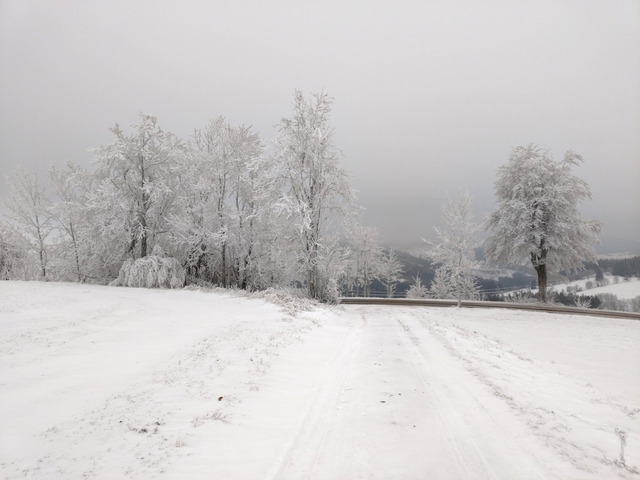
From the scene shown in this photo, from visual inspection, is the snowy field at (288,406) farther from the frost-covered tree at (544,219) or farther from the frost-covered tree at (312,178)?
the frost-covered tree at (544,219)

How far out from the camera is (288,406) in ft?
16.4

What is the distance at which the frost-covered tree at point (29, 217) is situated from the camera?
26812mm

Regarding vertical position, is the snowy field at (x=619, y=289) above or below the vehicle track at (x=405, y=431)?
above

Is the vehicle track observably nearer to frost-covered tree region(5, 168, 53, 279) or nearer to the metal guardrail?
the metal guardrail

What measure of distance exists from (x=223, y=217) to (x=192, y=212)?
2.62 m

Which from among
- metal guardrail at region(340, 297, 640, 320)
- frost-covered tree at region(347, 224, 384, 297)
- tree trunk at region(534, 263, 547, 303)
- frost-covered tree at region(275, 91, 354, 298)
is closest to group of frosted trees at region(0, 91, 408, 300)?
frost-covered tree at region(275, 91, 354, 298)

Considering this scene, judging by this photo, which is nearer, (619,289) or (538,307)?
(538,307)

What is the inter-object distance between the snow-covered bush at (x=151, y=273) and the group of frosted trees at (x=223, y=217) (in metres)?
0.07

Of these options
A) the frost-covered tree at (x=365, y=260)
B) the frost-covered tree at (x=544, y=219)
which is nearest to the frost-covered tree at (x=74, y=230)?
the frost-covered tree at (x=365, y=260)

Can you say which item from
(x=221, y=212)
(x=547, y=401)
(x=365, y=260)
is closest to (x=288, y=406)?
(x=547, y=401)

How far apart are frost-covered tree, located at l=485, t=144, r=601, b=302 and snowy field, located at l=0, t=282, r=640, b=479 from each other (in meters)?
17.8

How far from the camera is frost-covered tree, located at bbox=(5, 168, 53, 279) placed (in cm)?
2681

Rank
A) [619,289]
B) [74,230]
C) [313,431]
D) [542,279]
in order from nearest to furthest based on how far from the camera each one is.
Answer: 1. [313,431]
2. [74,230]
3. [542,279]
4. [619,289]

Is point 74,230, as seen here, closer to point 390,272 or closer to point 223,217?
point 223,217
